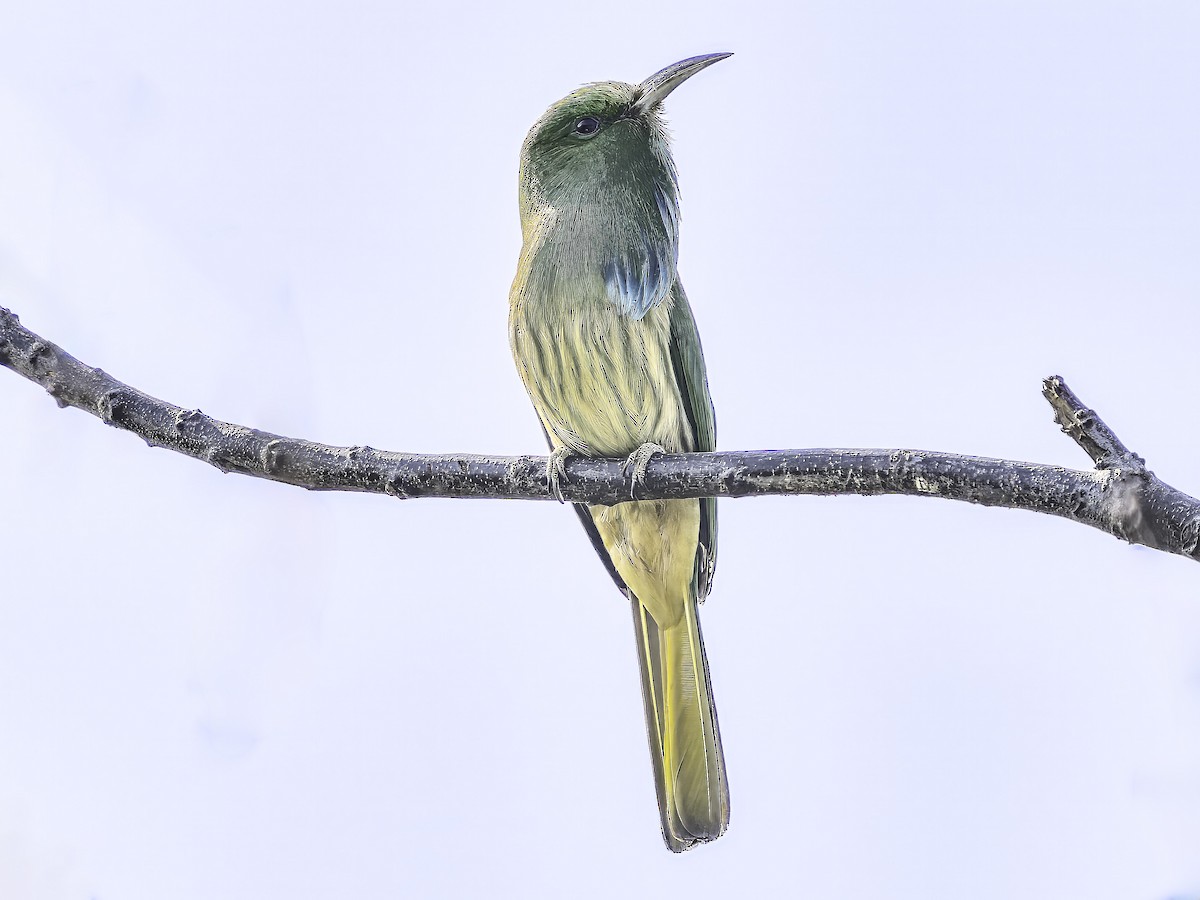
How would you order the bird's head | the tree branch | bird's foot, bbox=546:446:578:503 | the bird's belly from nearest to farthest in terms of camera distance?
the tree branch → bird's foot, bbox=546:446:578:503 → the bird's belly → the bird's head

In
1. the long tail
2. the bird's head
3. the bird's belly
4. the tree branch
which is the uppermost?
the bird's head

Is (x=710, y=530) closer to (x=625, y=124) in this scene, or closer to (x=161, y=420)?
(x=625, y=124)

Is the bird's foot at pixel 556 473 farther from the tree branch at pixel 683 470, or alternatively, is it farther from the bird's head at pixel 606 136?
the bird's head at pixel 606 136

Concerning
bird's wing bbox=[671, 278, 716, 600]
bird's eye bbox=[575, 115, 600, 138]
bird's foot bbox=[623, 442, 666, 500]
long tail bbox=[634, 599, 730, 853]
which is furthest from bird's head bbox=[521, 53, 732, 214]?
long tail bbox=[634, 599, 730, 853]

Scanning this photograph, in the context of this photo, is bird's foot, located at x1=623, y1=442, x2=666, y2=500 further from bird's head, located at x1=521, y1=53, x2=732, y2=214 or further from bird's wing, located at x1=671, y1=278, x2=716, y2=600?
bird's head, located at x1=521, y1=53, x2=732, y2=214

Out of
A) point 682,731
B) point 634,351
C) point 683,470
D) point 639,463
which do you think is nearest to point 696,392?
point 634,351

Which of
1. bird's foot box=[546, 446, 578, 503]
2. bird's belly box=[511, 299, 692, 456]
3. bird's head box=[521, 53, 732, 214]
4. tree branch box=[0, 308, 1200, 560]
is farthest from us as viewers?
bird's head box=[521, 53, 732, 214]

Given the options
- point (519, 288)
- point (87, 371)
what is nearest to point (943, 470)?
point (519, 288)

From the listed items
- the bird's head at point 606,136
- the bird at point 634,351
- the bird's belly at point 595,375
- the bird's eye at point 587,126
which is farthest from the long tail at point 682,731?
the bird's eye at point 587,126
